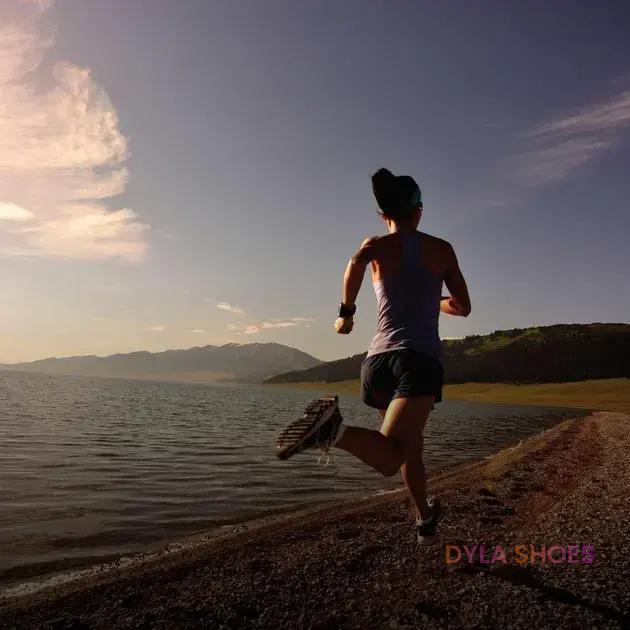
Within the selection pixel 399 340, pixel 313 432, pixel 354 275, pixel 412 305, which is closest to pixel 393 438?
pixel 313 432

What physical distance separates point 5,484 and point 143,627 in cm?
960

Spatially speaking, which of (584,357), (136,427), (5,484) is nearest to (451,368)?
(584,357)

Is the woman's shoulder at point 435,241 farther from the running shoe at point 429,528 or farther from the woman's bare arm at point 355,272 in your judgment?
the running shoe at point 429,528

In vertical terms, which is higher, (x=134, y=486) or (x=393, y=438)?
(x=393, y=438)

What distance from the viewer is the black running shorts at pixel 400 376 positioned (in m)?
3.79

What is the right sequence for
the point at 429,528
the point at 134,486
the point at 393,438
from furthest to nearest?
the point at 134,486 < the point at 429,528 < the point at 393,438

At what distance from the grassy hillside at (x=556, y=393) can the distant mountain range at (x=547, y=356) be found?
8.06 m

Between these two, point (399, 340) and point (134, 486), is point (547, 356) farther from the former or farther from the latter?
point (399, 340)

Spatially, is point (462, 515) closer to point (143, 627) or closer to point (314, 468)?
point (143, 627)

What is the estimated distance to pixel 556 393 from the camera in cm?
10312

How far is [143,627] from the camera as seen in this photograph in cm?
369

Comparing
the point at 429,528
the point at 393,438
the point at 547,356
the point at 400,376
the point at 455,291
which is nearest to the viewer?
the point at 393,438

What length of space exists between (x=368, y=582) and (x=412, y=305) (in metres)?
2.76

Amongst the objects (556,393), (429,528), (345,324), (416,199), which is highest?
(416,199)
